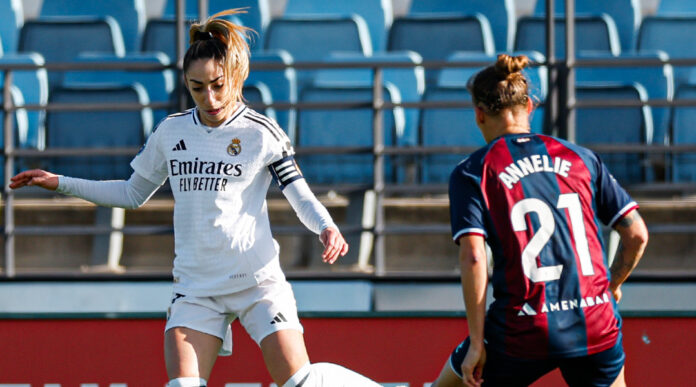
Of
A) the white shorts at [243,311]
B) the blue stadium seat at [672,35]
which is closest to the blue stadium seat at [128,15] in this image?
the blue stadium seat at [672,35]

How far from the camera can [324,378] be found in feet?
11.6

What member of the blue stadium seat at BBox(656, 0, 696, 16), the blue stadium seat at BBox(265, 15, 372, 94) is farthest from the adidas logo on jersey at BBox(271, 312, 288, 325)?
the blue stadium seat at BBox(656, 0, 696, 16)

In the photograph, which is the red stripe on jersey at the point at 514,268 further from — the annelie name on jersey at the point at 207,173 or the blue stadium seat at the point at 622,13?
the blue stadium seat at the point at 622,13

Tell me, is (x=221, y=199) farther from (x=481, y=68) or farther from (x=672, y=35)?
(x=672, y=35)

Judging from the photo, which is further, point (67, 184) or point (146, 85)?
point (146, 85)

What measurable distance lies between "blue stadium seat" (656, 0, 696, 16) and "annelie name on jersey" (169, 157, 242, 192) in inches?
205

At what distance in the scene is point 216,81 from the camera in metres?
3.37

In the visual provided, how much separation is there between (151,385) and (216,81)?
1944 mm

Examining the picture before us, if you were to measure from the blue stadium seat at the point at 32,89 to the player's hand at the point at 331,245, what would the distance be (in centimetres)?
358

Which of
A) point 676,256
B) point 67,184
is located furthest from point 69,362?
point 676,256

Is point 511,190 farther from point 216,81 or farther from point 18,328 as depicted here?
point 18,328

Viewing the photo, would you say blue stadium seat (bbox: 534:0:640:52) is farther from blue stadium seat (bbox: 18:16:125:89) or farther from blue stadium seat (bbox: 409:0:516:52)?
blue stadium seat (bbox: 18:16:125:89)

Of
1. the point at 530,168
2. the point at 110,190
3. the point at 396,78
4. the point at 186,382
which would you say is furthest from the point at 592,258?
the point at 396,78

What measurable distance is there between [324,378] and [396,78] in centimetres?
355
